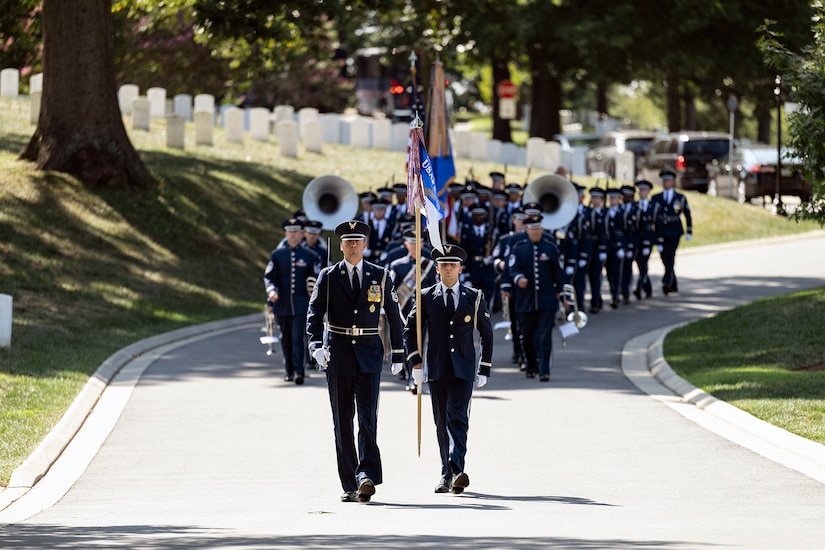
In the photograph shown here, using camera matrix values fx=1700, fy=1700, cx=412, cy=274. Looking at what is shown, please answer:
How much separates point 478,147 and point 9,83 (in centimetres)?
1223

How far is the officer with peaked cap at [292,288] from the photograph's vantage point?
19.0m

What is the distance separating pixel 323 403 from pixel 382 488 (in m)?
4.87

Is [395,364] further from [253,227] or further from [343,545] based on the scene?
[253,227]

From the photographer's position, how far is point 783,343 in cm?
2017

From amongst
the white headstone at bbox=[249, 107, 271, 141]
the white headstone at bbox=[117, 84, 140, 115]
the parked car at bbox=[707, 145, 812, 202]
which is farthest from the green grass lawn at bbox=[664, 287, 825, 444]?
the white headstone at bbox=[117, 84, 140, 115]

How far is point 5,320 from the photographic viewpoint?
768 inches

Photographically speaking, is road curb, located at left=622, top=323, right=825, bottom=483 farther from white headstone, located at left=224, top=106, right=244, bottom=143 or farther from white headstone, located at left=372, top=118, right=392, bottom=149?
white headstone, located at left=372, top=118, right=392, bottom=149

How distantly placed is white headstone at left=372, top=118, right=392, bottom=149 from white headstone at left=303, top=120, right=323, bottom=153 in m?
2.79

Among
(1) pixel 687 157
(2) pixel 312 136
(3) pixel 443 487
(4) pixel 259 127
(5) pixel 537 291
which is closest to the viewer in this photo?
(3) pixel 443 487

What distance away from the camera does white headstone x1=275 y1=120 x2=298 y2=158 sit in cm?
3925

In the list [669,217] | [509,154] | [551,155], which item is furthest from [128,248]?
[509,154]

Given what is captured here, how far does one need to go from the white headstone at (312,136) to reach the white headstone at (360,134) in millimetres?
2517

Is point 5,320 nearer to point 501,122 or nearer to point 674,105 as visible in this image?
point 501,122

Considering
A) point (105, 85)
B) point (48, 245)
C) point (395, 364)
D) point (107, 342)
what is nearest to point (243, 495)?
point (395, 364)
